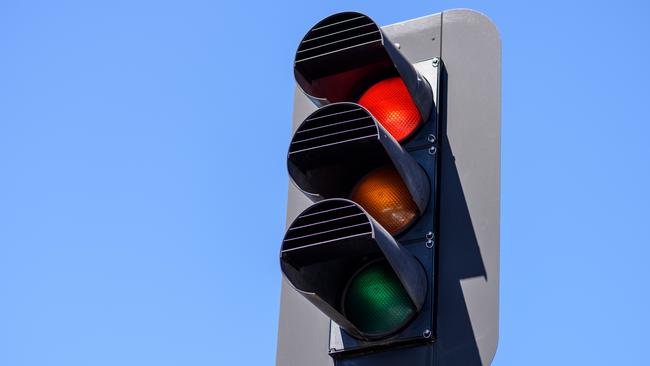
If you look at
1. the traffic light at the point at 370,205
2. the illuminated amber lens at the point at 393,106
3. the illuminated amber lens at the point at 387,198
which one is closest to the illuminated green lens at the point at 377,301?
the traffic light at the point at 370,205

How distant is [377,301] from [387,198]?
0.30m

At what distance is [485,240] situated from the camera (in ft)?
10.1

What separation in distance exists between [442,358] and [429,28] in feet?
3.74

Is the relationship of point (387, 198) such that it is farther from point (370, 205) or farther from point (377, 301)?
point (377, 301)

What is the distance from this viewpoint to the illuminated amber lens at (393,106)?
133 inches

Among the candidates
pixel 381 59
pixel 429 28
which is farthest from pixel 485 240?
pixel 429 28

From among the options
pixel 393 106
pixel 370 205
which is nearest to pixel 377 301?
pixel 370 205

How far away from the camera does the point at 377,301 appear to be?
3121mm

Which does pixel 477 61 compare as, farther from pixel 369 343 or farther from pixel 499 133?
pixel 369 343

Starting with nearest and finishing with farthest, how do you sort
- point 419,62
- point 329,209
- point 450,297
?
point 329,209
point 450,297
point 419,62

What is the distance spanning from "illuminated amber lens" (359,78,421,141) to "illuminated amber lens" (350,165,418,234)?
0.15m

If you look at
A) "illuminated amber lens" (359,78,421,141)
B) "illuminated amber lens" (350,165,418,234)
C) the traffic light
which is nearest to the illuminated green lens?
the traffic light

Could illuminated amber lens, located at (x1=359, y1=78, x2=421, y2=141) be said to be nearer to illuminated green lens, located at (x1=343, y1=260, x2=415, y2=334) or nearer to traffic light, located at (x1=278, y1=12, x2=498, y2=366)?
traffic light, located at (x1=278, y1=12, x2=498, y2=366)

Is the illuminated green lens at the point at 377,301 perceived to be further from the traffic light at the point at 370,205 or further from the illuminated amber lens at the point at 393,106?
the illuminated amber lens at the point at 393,106
